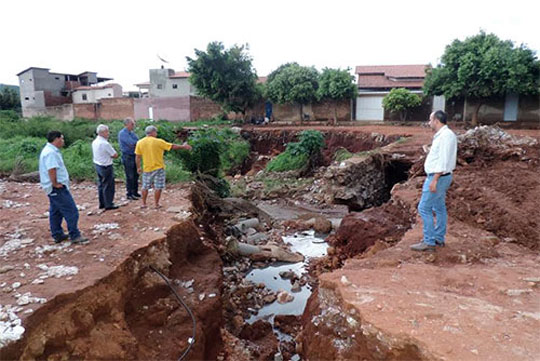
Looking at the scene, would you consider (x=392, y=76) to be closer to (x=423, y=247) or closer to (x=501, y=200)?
(x=501, y=200)

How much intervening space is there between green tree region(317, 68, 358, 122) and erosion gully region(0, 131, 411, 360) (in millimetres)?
14753

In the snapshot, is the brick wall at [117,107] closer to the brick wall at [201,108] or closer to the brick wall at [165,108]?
the brick wall at [165,108]

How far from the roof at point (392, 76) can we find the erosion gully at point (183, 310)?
19.5m

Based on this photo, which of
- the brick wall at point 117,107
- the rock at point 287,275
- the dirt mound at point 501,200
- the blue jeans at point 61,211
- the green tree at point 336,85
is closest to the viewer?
the blue jeans at point 61,211

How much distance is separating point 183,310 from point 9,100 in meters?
41.8

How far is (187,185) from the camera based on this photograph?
30.2 feet

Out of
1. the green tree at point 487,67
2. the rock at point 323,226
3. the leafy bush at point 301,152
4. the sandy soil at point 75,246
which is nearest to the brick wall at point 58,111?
the leafy bush at point 301,152

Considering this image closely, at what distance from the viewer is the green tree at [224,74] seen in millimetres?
22984

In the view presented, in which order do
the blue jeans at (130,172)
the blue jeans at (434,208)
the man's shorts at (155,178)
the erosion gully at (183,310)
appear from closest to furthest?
the erosion gully at (183,310) < the blue jeans at (434,208) < the man's shorts at (155,178) < the blue jeans at (130,172)

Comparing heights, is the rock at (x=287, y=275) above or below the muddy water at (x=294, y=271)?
above

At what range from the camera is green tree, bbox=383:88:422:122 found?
832 inches

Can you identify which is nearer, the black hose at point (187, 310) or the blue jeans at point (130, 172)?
the black hose at point (187, 310)

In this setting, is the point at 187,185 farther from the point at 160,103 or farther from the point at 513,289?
the point at 160,103

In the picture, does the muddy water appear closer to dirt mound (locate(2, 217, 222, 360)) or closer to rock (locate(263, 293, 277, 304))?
rock (locate(263, 293, 277, 304))
